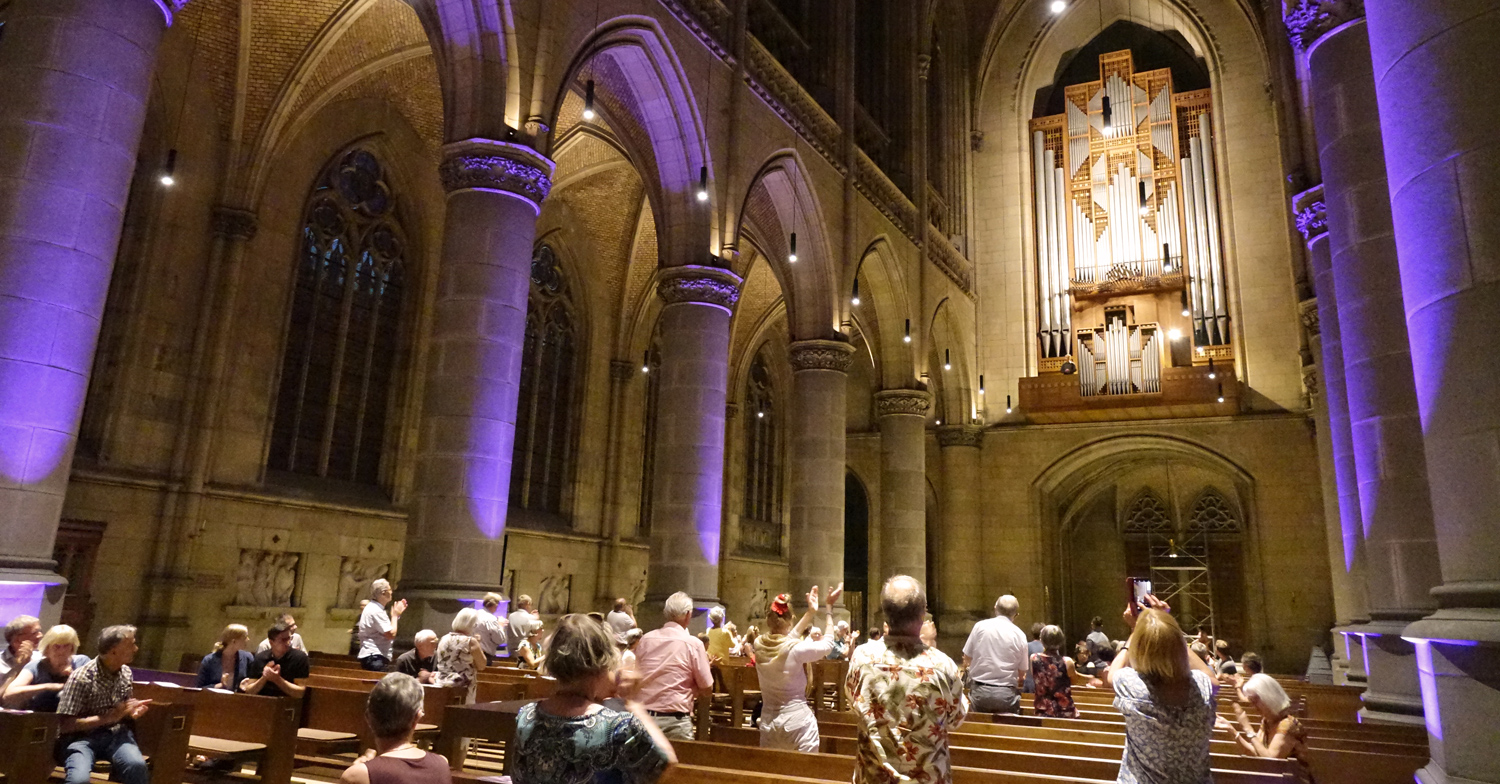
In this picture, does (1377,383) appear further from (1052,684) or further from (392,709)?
(392,709)

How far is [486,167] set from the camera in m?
9.10

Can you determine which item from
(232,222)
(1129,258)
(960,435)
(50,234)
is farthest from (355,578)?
(1129,258)

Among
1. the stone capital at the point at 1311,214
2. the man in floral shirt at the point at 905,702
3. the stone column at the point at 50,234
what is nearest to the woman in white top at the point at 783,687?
the man in floral shirt at the point at 905,702

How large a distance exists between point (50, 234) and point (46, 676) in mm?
2598

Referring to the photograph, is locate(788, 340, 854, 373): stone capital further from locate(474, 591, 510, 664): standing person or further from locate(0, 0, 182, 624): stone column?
locate(0, 0, 182, 624): stone column

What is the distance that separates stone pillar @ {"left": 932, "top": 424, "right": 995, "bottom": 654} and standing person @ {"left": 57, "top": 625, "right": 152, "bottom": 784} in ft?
64.6

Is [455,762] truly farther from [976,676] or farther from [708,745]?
[976,676]

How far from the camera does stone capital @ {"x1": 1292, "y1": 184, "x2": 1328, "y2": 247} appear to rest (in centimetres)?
1059

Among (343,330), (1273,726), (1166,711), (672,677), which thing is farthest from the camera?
(343,330)

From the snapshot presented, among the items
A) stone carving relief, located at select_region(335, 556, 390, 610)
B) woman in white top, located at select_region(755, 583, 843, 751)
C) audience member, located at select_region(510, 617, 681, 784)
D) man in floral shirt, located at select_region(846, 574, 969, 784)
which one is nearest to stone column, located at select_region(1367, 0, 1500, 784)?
man in floral shirt, located at select_region(846, 574, 969, 784)

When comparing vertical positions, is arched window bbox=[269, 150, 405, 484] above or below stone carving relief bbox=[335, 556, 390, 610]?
above

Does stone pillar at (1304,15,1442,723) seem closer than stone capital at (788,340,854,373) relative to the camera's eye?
Yes

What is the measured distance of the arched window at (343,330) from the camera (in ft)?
46.3

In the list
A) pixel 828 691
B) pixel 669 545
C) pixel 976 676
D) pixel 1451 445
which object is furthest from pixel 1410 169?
pixel 669 545
